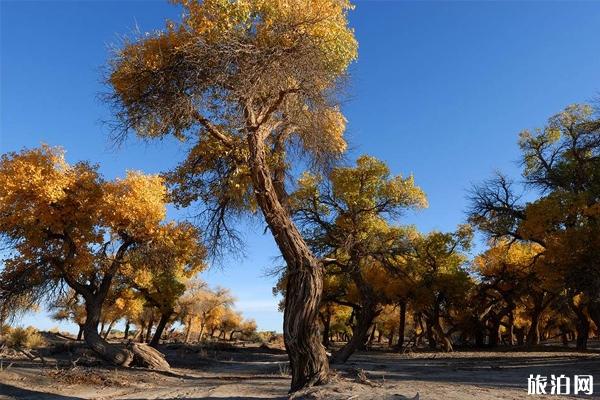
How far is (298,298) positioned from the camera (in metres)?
8.88

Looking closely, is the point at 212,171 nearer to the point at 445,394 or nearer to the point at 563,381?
the point at 445,394

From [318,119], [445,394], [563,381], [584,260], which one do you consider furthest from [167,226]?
[584,260]

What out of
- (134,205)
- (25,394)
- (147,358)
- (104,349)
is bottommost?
(25,394)

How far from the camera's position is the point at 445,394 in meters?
8.52

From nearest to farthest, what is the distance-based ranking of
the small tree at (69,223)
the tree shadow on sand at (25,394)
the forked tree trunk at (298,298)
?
1. the forked tree trunk at (298,298)
2. the tree shadow on sand at (25,394)
3. the small tree at (69,223)

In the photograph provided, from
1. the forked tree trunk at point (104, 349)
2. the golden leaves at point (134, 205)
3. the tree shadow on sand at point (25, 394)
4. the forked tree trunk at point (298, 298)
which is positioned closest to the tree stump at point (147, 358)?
the forked tree trunk at point (104, 349)

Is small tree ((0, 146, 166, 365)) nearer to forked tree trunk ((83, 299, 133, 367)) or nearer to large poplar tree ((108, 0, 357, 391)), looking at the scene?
forked tree trunk ((83, 299, 133, 367))

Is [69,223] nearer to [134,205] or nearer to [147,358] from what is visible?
[134,205]

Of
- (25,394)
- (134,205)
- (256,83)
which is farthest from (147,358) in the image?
(256,83)

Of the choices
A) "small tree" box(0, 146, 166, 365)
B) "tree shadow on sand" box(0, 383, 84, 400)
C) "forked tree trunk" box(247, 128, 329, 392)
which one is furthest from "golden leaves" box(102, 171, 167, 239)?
"forked tree trunk" box(247, 128, 329, 392)

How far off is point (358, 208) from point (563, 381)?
1147 centimetres

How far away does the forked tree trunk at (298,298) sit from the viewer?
28.7 feet

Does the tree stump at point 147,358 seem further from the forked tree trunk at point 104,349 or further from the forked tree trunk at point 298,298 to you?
the forked tree trunk at point 298,298

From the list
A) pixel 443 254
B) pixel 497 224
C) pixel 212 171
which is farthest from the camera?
pixel 443 254
